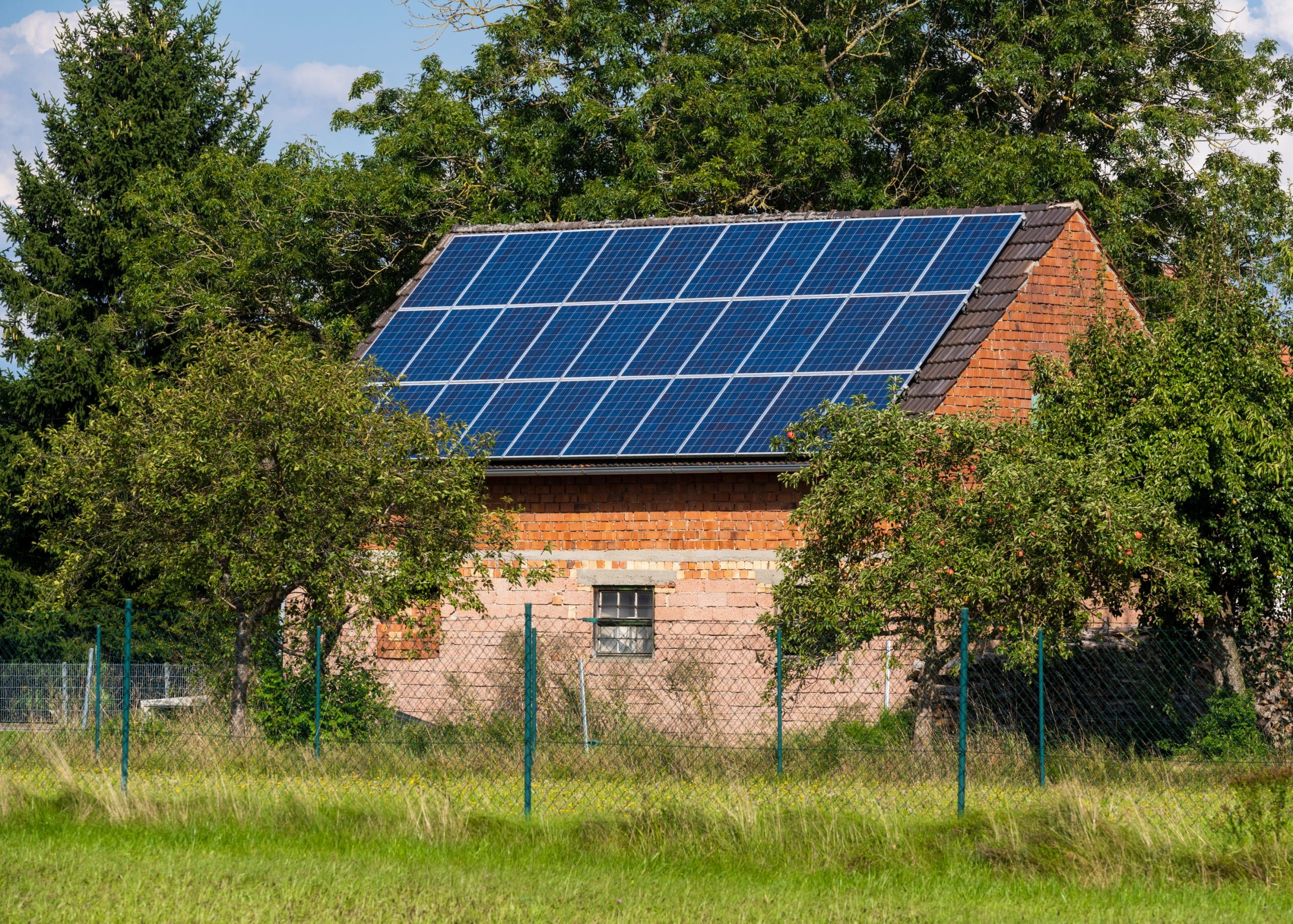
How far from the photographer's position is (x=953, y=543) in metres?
15.4

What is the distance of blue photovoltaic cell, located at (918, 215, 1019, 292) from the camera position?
22.1m

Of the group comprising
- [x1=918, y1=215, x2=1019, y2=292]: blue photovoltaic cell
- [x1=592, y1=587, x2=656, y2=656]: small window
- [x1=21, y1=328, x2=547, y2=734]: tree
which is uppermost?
[x1=918, y1=215, x2=1019, y2=292]: blue photovoltaic cell

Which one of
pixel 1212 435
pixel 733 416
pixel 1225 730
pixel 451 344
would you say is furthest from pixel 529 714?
pixel 451 344

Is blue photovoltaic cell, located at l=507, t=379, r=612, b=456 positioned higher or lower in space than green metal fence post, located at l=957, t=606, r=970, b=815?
higher

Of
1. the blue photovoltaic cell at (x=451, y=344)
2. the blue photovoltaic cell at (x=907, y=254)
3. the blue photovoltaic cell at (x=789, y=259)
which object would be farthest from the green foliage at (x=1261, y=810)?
the blue photovoltaic cell at (x=451, y=344)

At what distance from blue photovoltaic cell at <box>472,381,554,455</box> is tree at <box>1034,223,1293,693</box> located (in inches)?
286

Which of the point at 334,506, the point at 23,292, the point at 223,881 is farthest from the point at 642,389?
the point at 23,292

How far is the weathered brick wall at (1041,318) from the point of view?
69.3 ft

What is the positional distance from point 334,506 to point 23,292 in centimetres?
2104

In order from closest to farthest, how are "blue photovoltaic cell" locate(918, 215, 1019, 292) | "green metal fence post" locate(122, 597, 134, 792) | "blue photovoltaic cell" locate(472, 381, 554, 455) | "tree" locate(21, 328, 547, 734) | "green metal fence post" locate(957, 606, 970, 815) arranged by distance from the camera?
"green metal fence post" locate(957, 606, 970, 815)
"green metal fence post" locate(122, 597, 134, 792)
"tree" locate(21, 328, 547, 734)
"blue photovoltaic cell" locate(472, 381, 554, 455)
"blue photovoltaic cell" locate(918, 215, 1019, 292)

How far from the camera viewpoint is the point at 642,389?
21859 millimetres

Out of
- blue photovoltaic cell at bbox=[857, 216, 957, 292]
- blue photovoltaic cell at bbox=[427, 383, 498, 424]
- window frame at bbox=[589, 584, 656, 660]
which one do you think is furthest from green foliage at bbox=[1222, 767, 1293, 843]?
blue photovoltaic cell at bbox=[427, 383, 498, 424]

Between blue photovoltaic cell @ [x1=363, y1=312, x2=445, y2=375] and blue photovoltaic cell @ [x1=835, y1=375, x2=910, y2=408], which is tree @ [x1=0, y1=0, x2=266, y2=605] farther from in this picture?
blue photovoltaic cell @ [x1=835, y1=375, x2=910, y2=408]

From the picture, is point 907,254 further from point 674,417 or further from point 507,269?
point 507,269
